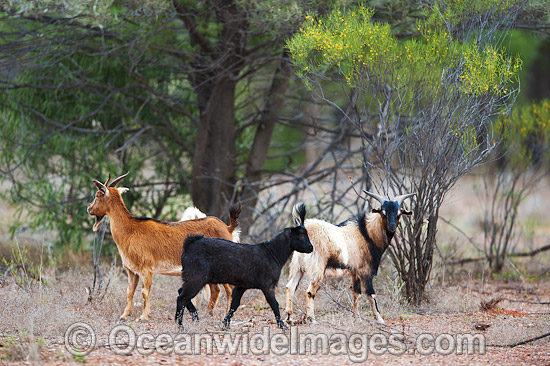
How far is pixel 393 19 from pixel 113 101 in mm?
5672

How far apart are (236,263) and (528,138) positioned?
827 cm

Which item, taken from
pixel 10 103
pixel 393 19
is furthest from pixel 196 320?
pixel 10 103

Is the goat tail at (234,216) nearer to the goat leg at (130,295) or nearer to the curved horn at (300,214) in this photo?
the curved horn at (300,214)

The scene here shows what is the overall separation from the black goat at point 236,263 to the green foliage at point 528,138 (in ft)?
21.6

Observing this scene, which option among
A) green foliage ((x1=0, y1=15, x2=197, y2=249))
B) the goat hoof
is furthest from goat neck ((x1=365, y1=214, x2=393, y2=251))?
green foliage ((x1=0, y1=15, x2=197, y2=249))

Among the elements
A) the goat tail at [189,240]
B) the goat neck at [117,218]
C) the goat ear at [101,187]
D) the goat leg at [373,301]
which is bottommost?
the goat leg at [373,301]

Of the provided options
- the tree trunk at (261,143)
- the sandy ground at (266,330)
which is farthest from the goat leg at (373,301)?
the tree trunk at (261,143)

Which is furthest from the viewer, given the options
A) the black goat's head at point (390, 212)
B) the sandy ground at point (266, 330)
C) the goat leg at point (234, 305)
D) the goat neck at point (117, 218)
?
the goat neck at point (117, 218)

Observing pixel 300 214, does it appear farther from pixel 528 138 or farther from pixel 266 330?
pixel 528 138

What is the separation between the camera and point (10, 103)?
12.5 m

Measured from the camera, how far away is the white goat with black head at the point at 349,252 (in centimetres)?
780

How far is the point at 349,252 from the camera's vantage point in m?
8.03

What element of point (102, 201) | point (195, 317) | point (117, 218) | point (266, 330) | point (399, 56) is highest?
point (399, 56)

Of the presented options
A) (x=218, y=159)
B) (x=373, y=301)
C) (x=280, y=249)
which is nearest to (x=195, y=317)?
(x=280, y=249)
